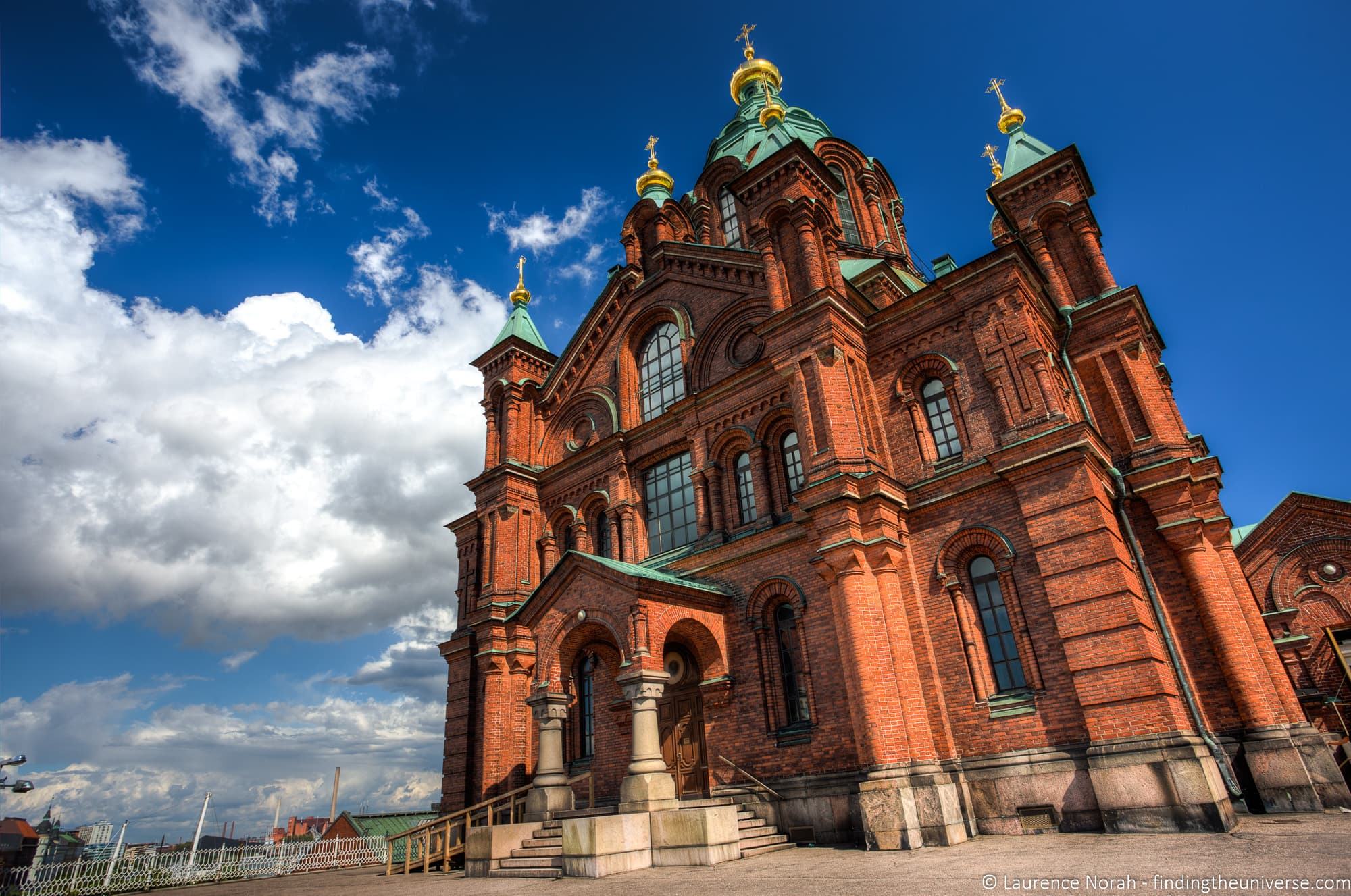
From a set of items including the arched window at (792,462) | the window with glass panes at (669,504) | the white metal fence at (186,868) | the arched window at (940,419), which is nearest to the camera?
the arched window at (940,419)

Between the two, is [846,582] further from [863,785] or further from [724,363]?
[724,363]

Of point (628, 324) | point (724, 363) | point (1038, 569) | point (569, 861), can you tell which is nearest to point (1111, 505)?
point (1038, 569)

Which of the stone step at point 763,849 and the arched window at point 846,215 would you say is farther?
the arched window at point 846,215

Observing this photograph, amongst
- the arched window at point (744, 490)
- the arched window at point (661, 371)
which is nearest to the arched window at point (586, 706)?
the arched window at point (744, 490)

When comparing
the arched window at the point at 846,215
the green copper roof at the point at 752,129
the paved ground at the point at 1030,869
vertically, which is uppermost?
the green copper roof at the point at 752,129

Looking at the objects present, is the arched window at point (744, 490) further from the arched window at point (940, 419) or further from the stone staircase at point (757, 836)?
the stone staircase at point (757, 836)

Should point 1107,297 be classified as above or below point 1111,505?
above

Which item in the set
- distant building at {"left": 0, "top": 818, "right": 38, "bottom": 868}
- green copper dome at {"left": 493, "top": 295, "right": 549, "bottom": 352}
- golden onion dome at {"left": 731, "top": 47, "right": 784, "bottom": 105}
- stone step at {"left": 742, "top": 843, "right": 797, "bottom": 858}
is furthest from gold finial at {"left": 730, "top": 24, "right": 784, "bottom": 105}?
distant building at {"left": 0, "top": 818, "right": 38, "bottom": 868}

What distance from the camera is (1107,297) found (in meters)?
17.2

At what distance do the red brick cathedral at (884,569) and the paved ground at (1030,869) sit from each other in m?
1.03

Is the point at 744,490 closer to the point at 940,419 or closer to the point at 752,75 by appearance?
the point at 940,419

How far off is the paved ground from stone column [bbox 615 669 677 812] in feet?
4.02

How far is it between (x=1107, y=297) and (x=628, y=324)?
479 inches

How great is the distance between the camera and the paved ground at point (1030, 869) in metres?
7.12
